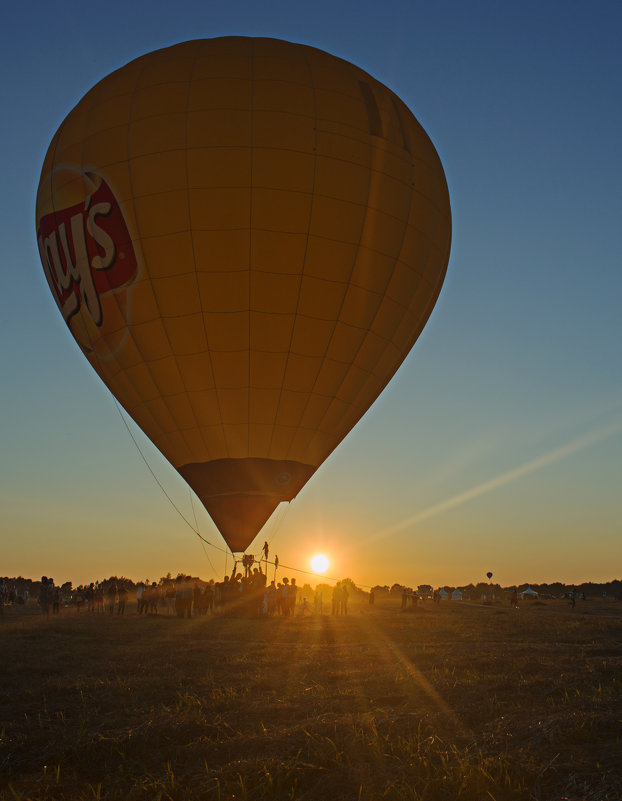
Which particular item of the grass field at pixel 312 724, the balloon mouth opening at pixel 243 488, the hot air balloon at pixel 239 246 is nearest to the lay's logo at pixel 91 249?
the hot air balloon at pixel 239 246

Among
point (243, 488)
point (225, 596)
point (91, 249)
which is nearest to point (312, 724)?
point (243, 488)

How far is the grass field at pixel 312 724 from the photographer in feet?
17.2

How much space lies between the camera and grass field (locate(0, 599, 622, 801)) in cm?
525

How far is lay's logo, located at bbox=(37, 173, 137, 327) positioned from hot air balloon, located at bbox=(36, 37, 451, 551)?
0.15ft

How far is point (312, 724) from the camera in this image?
6805mm

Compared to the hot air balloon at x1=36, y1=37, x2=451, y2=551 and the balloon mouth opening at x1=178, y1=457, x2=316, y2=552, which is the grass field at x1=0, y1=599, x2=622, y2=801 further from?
the hot air balloon at x1=36, y1=37, x2=451, y2=551

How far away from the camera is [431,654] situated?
41.2 feet

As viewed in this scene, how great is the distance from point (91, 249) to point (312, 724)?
1346cm

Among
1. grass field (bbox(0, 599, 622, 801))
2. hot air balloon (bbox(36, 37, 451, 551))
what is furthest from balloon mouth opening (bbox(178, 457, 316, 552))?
grass field (bbox(0, 599, 622, 801))

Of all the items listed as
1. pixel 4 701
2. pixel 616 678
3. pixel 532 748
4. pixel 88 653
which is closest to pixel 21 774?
pixel 4 701

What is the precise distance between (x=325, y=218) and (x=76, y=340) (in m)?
7.36

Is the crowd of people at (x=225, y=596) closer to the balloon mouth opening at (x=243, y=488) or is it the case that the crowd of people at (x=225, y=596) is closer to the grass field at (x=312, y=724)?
the balloon mouth opening at (x=243, y=488)

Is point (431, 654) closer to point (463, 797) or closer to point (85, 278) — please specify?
point (463, 797)

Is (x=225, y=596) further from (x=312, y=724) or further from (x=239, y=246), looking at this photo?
(x=312, y=724)
